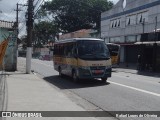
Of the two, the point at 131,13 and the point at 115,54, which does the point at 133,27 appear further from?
the point at 115,54

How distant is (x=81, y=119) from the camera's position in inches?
364

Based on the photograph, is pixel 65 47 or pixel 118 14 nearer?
pixel 65 47

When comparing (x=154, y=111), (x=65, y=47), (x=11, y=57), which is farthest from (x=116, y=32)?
(x=154, y=111)

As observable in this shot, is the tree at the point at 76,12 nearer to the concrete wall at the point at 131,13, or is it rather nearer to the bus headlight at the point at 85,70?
the concrete wall at the point at 131,13

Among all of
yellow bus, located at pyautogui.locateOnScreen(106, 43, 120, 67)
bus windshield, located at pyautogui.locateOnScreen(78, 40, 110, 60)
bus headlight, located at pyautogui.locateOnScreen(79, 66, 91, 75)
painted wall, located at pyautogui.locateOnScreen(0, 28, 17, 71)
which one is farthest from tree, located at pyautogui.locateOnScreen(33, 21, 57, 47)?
bus headlight, located at pyautogui.locateOnScreen(79, 66, 91, 75)

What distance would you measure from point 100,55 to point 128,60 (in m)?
31.9

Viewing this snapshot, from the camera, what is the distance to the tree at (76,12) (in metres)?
81.6

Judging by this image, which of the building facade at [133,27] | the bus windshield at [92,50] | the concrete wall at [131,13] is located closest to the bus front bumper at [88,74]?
the bus windshield at [92,50]

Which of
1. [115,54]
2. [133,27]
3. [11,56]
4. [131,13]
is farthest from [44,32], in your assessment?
[11,56]

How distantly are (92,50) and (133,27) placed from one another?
91.8ft

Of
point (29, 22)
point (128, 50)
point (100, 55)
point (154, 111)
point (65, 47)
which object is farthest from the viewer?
point (128, 50)

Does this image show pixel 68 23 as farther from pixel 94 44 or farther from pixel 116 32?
pixel 94 44

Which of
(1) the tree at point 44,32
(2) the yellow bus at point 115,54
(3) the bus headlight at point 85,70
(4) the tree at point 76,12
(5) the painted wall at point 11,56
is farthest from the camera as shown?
(1) the tree at point 44,32

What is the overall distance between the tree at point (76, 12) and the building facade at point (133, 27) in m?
24.4
